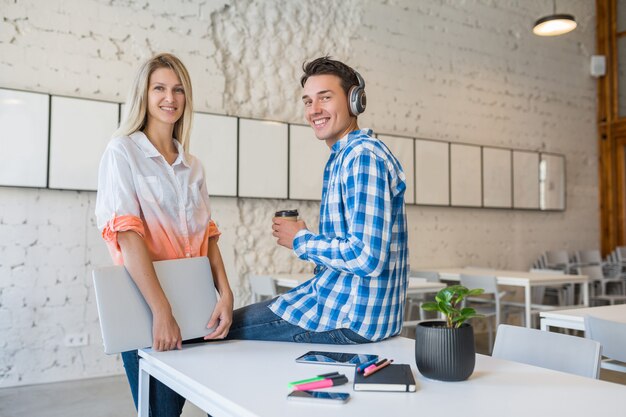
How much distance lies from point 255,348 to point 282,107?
3.86 m

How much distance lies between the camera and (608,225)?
7.84 metres

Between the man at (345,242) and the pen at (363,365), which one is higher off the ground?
the man at (345,242)

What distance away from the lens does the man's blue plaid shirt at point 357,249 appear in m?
1.42

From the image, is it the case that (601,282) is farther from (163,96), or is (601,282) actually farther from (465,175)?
(163,96)

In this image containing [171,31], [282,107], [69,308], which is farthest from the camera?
[282,107]

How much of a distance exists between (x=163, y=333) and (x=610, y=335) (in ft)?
5.22

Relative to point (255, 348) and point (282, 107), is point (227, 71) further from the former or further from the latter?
point (255, 348)

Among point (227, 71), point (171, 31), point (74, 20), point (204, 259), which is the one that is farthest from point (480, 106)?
point (204, 259)

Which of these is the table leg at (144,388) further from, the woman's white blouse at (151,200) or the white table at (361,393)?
the woman's white blouse at (151,200)

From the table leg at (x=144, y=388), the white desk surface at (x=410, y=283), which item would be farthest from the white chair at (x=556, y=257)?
the table leg at (x=144, y=388)

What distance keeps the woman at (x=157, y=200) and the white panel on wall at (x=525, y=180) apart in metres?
5.62

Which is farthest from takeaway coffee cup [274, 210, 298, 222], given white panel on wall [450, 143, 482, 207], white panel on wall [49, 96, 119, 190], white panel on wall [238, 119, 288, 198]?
white panel on wall [450, 143, 482, 207]

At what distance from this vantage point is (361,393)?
43.8 inches

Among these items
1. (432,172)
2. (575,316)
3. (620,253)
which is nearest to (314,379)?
(575,316)
